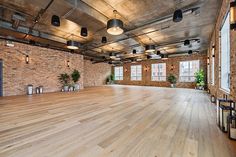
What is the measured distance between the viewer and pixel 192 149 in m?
1.85

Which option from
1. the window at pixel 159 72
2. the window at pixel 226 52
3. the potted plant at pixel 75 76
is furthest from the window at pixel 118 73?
the window at pixel 226 52

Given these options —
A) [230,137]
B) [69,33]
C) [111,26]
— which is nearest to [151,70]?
[69,33]

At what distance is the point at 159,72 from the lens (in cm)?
1547

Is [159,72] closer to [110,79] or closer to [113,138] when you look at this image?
[110,79]

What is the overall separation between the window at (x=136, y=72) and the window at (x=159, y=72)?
2.00 m

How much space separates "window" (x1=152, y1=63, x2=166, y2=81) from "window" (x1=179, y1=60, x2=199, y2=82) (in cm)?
197

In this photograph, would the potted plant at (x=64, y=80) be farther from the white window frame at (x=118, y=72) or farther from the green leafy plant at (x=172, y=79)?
the green leafy plant at (x=172, y=79)

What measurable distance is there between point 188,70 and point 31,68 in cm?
1481

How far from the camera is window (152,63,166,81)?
595 inches

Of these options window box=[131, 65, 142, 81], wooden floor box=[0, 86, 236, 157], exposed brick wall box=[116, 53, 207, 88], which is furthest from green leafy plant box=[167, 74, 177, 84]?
wooden floor box=[0, 86, 236, 157]

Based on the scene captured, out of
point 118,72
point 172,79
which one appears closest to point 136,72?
point 118,72

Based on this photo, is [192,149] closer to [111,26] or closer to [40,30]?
[111,26]

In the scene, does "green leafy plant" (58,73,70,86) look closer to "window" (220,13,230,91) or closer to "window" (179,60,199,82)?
"window" (220,13,230,91)

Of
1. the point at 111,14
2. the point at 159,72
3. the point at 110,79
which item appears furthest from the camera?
the point at 110,79
